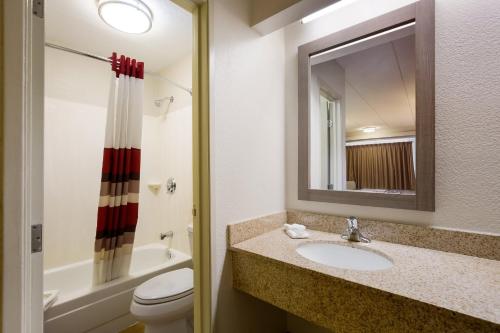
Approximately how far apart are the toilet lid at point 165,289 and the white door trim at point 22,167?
776 millimetres

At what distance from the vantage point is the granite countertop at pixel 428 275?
0.67 meters

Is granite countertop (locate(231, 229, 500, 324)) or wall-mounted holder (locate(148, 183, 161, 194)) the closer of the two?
granite countertop (locate(231, 229, 500, 324))

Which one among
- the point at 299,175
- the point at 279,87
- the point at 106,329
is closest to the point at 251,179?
the point at 299,175

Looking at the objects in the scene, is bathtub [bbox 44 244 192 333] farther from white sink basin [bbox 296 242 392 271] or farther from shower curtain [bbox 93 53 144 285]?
white sink basin [bbox 296 242 392 271]

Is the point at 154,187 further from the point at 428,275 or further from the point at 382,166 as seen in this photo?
the point at 428,275

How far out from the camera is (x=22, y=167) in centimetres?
63

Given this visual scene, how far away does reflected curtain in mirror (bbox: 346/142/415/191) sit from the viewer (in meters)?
1.19

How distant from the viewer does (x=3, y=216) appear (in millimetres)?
598

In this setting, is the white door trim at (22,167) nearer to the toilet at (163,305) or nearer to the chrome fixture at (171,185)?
the toilet at (163,305)

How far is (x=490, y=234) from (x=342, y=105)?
36.8 inches

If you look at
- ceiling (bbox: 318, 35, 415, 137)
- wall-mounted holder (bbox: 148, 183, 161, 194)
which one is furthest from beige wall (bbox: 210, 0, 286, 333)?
wall-mounted holder (bbox: 148, 183, 161, 194)

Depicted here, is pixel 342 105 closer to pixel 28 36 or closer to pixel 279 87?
pixel 279 87

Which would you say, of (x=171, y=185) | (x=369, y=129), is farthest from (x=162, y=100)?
(x=369, y=129)

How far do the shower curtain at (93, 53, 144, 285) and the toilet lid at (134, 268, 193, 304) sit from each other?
1.31ft
